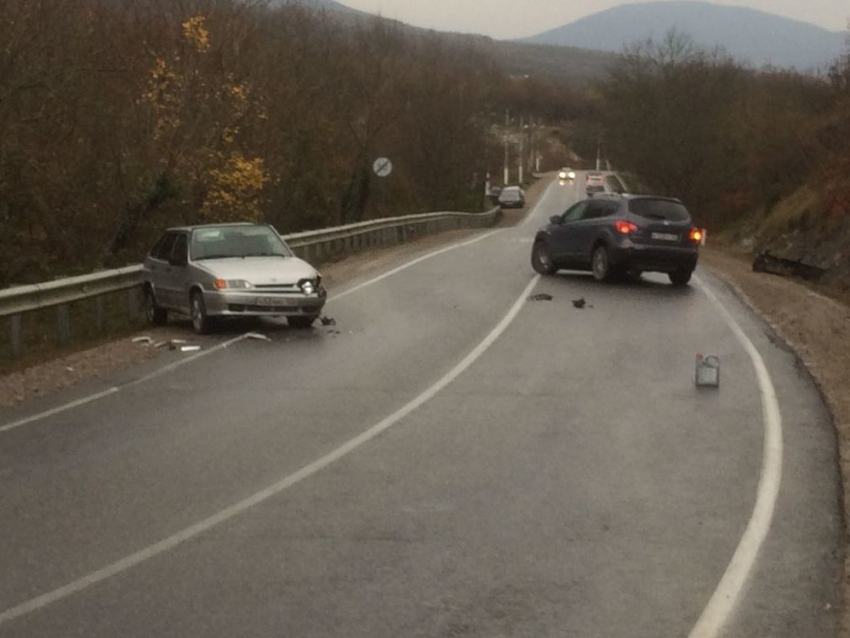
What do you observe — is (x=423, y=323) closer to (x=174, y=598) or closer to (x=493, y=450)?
(x=493, y=450)

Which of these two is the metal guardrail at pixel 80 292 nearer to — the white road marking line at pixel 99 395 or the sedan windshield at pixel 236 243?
the sedan windshield at pixel 236 243

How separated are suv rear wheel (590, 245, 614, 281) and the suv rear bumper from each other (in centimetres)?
31

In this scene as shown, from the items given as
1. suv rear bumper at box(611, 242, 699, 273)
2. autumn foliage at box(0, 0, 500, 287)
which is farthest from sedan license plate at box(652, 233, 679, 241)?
autumn foliage at box(0, 0, 500, 287)

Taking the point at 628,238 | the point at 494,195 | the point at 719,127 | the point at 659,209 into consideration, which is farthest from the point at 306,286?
the point at 494,195

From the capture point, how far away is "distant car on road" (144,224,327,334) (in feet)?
63.6

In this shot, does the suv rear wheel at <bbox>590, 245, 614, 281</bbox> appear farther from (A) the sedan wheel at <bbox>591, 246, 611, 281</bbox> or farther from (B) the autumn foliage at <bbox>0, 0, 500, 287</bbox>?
(B) the autumn foliage at <bbox>0, 0, 500, 287</bbox>

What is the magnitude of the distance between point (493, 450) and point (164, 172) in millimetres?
20177

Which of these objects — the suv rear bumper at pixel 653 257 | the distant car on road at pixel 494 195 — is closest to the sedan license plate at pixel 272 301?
the suv rear bumper at pixel 653 257

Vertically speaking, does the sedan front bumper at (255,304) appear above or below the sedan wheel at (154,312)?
above

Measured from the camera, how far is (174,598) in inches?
272

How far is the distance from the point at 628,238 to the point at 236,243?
8707 mm

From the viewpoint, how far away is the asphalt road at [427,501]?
6746mm

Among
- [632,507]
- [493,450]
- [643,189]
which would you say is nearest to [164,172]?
[493,450]

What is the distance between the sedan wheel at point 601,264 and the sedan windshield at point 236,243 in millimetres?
7980
